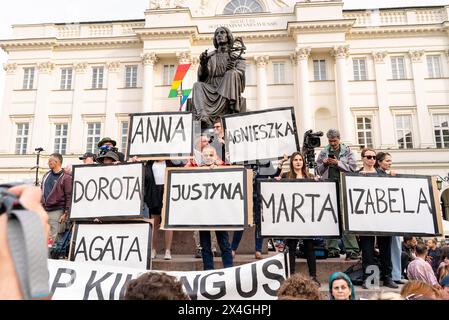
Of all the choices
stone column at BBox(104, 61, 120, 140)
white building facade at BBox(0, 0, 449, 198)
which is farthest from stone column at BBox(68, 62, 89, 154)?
stone column at BBox(104, 61, 120, 140)

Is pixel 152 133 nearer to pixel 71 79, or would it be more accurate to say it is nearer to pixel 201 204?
pixel 201 204

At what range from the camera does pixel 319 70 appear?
32.0 m

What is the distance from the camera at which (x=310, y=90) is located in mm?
31625

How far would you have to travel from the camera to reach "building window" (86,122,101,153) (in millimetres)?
32531

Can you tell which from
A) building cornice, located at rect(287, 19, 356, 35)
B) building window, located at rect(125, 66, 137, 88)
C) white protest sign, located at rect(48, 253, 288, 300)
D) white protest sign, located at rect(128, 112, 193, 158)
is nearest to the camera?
white protest sign, located at rect(48, 253, 288, 300)

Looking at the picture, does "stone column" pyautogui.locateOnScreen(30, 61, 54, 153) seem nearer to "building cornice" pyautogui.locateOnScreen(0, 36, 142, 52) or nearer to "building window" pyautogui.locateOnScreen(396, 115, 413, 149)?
"building cornice" pyautogui.locateOnScreen(0, 36, 142, 52)

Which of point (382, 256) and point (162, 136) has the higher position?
point (162, 136)

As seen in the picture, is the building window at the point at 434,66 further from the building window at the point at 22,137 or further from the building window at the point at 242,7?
the building window at the point at 22,137

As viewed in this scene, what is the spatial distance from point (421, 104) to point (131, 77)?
2419 centimetres

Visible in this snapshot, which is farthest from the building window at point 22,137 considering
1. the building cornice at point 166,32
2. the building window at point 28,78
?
the building cornice at point 166,32

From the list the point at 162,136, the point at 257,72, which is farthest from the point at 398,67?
the point at 162,136

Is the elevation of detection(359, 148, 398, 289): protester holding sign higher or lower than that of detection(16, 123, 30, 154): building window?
lower

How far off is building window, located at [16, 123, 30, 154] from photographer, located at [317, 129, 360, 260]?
105 ft

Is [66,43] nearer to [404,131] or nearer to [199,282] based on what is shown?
[404,131]
